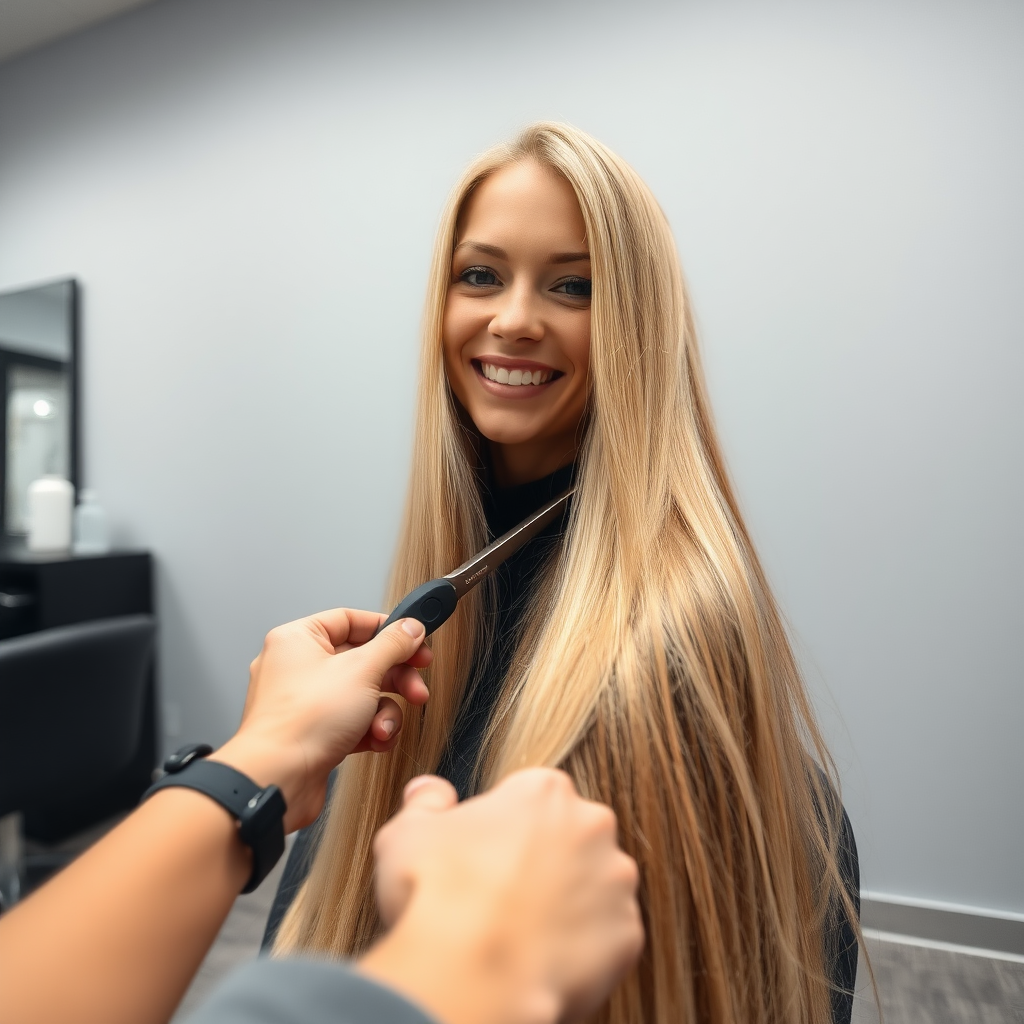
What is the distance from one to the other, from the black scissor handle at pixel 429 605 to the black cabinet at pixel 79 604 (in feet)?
6.88

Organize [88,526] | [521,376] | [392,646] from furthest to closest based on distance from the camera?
[88,526] < [521,376] < [392,646]

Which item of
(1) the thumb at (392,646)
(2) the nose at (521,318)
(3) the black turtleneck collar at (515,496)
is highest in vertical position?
(2) the nose at (521,318)

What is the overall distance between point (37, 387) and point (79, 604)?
94cm

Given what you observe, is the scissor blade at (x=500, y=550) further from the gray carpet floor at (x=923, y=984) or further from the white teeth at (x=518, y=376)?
the gray carpet floor at (x=923, y=984)

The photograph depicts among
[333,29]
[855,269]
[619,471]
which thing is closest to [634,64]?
[855,269]

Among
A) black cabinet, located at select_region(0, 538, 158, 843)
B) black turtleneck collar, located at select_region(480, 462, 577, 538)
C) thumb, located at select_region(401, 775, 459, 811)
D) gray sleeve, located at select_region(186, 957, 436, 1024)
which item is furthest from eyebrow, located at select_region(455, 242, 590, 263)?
black cabinet, located at select_region(0, 538, 158, 843)

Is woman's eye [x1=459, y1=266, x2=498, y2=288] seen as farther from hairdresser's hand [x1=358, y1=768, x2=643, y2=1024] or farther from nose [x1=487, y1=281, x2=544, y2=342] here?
hairdresser's hand [x1=358, y1=768, x2=643, y2=1024]

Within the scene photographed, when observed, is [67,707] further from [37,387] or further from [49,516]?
[37,387]

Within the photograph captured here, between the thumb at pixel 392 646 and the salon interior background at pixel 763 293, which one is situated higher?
the salon interior background at pixel 763 293

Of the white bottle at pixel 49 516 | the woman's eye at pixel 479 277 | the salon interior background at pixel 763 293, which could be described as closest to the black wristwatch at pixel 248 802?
the woman's eye at pixel 479 277

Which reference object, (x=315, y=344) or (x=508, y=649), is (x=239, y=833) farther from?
(x=315, y=344)

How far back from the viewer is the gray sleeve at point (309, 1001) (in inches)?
10.6

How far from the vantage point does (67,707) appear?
1.71 meters

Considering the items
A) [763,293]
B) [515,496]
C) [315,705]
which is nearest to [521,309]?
[515,496]
